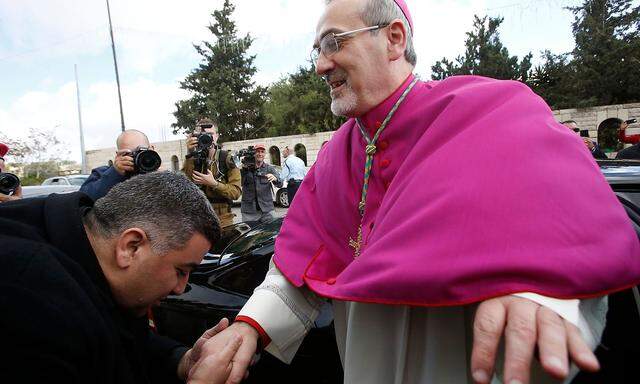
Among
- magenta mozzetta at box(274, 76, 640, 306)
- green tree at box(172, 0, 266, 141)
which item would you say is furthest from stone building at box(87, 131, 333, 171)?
magenta mozzetta at box(274, 76, 640, 306)

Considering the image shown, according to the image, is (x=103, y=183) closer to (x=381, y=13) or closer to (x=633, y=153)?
(x=381, y=13)

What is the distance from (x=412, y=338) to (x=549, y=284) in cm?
51

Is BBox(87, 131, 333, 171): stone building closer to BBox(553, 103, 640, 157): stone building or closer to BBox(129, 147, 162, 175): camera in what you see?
BBox(553, 103, 640, 157): stone building

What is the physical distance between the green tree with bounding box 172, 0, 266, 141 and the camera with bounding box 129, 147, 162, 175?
35042 millimetres

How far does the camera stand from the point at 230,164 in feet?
16.1

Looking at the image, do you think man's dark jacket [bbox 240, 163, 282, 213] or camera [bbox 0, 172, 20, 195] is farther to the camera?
man's dark jacket [bbox 240, 163, 282, 213]

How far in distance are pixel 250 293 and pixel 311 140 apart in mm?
22255

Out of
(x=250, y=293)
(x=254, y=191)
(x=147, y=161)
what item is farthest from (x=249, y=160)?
(x=250, y=293)

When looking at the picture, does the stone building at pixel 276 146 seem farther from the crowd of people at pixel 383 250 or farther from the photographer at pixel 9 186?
the crowd of people at pixel 383 250

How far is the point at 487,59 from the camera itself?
3173 centimetres

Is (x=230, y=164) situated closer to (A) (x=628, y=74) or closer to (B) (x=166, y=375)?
(B) (x=166, y=375)

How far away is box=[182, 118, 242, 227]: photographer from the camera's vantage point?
444cm

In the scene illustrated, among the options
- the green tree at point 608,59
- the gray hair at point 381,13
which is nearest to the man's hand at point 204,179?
the gray hair at point 381,13

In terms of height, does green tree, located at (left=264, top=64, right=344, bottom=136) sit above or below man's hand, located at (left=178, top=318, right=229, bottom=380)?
above
